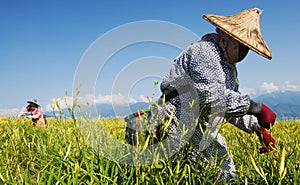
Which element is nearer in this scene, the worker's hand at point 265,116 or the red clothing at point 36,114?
the worker's hand at point 265,116

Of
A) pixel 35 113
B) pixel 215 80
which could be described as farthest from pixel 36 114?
pixel 215 80

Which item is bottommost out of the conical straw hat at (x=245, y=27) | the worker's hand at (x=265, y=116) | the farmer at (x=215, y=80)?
the worker's hand at (x=265, y=116)

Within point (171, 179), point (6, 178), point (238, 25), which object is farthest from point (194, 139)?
point (6, 178)

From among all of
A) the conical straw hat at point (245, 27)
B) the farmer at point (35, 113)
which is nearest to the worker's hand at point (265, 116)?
the conical straw hat at point (245, 27)

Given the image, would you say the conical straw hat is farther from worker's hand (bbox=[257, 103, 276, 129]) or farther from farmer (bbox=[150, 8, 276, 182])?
worker's hand (bbox=[257, 103, 276, 129])

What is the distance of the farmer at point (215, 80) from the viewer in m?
2.15

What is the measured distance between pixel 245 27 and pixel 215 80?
444 millimetres

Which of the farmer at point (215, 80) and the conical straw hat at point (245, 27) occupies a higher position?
the conical straw hat at point (245, 27)

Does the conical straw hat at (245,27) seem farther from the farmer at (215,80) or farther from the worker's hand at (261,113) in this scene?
the worker's hand at (261,113)

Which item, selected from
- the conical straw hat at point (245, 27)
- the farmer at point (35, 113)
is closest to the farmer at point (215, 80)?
the conical straw hat at point (245, 27)

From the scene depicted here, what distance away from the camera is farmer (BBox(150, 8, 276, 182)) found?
215 centimetres

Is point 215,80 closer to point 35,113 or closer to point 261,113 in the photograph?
point 261,113

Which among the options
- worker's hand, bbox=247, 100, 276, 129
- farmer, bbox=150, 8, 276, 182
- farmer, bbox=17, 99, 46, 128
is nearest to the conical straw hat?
farmer, bbox=150, 8, 276, 182

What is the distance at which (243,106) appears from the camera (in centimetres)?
215
